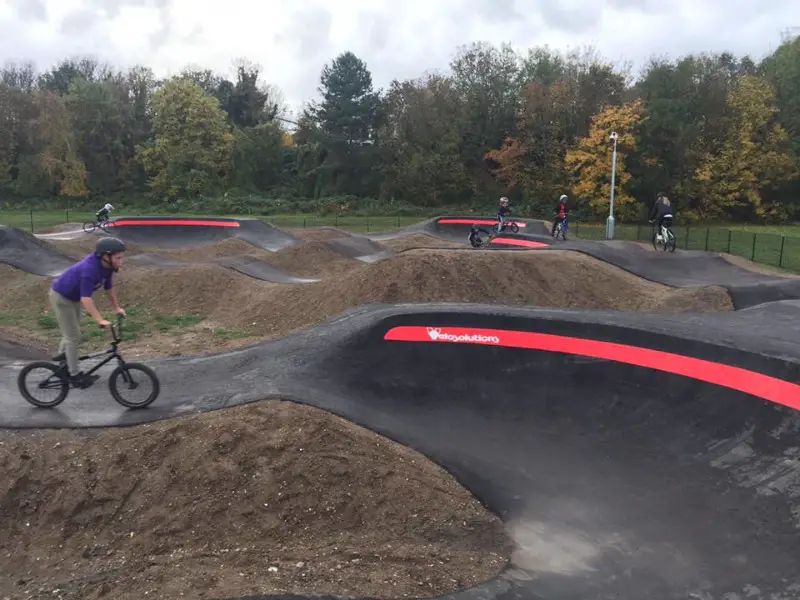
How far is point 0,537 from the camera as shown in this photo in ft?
20.6

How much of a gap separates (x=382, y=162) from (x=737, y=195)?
32.8 m

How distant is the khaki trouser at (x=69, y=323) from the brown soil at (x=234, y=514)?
41.0 inches

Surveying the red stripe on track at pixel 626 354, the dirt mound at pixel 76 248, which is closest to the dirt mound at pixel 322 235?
the dirt mound at pixel 76 248

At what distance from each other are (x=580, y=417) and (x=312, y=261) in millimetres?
18053

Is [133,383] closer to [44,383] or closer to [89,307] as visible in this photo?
[44,383]

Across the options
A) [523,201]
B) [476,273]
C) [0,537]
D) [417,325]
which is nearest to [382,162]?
[523,201]

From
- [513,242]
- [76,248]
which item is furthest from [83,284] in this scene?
[76,248]

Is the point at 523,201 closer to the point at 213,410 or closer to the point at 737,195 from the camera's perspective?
the point at 737,195

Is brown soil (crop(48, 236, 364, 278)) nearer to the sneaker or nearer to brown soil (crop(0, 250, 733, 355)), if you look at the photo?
brown soil (crop(0, 250, 733, 355))

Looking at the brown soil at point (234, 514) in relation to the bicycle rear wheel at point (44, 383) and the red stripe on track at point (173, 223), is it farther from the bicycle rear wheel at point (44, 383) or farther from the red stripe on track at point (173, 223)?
the red stripe on track at point (173, 223)

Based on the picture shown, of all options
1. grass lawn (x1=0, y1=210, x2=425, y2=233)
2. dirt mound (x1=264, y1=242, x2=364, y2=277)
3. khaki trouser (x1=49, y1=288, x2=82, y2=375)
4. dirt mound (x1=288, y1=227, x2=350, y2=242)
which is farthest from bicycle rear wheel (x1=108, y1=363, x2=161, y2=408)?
grass lawn (x1=0, y1=210, x2=425, y2=233)

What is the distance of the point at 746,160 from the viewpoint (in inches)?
1903

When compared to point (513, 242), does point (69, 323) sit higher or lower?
higher

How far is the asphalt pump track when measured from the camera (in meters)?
6.07
